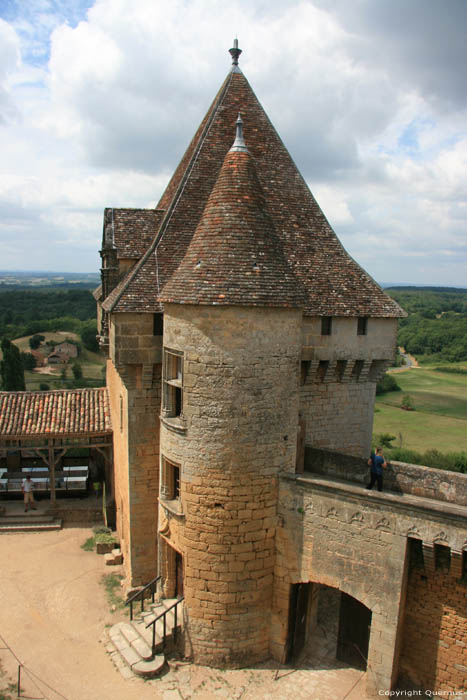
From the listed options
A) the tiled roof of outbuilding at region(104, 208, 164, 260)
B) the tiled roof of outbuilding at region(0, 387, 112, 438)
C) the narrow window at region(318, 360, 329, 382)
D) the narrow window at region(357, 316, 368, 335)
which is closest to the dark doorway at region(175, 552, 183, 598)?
the narrow window at region(318, 360, 329, 382)

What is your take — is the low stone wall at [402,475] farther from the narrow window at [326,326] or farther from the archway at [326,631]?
the narrow window at [326,326]

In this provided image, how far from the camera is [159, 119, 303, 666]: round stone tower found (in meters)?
11.1

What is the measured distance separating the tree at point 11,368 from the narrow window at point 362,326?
89.4ft

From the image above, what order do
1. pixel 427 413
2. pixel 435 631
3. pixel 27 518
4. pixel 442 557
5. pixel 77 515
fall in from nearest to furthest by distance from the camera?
pixel 442 557 → pixel 435 631 → pixel 27 518 → pixel 77 515 → pixel 427 413

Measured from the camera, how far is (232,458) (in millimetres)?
11352

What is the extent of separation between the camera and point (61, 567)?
54.1ft

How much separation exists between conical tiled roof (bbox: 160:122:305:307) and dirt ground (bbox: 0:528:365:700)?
857 cm

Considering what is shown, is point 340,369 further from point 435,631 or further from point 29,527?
point 29,527

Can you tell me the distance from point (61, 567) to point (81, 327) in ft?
263

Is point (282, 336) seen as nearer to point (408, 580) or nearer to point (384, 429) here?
point (408, 580)

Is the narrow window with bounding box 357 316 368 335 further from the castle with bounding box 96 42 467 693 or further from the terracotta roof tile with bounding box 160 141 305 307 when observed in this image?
the terracotta roof tile with bounding box 160 141 305 307

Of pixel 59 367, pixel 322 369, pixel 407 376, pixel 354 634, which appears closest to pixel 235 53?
pixel 322 369

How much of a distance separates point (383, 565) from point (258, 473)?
327cm

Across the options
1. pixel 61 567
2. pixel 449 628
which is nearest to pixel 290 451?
pixel 449 628
